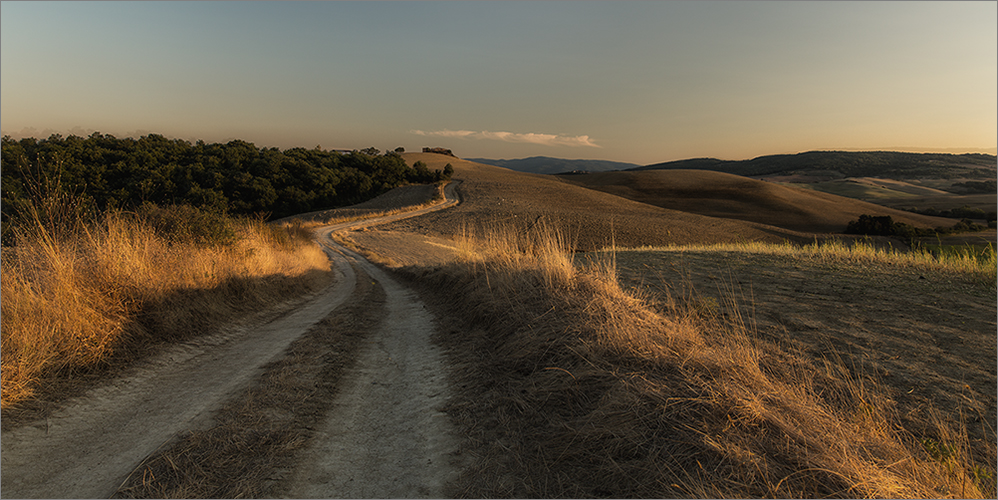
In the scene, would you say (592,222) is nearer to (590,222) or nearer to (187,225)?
(590,222)

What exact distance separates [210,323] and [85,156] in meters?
69.8

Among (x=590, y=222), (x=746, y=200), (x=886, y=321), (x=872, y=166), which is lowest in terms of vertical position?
(x=590, y=222)

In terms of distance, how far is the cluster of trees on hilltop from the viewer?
179ft

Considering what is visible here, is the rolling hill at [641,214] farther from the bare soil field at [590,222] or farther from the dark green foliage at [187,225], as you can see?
the dark green foliage at [187,225]

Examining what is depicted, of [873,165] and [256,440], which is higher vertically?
[873,165]

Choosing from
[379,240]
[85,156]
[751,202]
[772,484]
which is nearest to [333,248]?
[379,240]

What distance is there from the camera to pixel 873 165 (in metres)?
130

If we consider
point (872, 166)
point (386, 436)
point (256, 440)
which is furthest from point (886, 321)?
point (872, 166)

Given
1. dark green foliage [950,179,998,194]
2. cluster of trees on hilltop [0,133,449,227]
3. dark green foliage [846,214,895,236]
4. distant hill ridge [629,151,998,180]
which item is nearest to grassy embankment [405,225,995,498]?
dark green foliage [846,214,895,236]

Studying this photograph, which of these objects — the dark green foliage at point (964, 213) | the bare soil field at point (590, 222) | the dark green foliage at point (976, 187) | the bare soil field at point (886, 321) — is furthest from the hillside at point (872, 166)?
the bare soil field at point (886, 321)

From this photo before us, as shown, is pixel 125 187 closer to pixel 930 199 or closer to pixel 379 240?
pixel 379 240

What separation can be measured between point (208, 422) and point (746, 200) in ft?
269

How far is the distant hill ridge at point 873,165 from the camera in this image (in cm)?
11212

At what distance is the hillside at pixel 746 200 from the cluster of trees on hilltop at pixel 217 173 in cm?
4238
